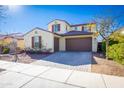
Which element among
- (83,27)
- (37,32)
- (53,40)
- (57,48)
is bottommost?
(57,48)

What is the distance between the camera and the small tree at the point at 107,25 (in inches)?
397

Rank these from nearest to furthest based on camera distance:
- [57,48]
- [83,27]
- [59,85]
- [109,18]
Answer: [59,85]
[109,18]
[57,48]
[83,27]

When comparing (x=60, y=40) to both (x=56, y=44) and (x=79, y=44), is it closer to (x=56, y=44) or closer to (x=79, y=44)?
(x=56, y=44)

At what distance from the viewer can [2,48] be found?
1516 cm

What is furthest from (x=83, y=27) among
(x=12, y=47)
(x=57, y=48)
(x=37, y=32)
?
(x=12, y=47)

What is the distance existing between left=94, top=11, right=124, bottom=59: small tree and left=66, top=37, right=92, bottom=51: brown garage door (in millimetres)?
4162

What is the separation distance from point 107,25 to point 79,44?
520 cm

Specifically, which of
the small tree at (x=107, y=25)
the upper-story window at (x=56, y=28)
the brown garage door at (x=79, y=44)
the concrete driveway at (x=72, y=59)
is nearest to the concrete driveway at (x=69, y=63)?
the concrete driveway at (x=72, y=59)

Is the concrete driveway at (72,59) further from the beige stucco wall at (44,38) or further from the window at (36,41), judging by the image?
the window at (36,41)

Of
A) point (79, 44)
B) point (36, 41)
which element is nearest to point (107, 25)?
point (79, 44)

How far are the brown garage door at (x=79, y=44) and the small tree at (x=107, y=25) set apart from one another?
4162 mm

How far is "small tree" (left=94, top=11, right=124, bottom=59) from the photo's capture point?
10.1 meters

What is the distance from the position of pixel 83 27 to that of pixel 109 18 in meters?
9.09
